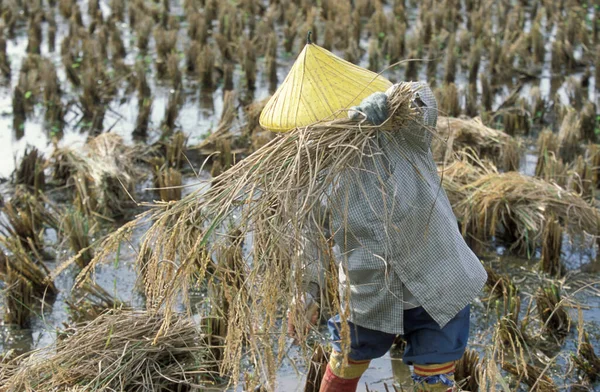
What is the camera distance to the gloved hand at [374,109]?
268 centimetres

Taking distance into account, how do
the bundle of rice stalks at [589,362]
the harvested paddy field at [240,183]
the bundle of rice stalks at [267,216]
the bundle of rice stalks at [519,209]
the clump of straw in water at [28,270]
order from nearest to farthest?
the bundle of rice stalks at [267,216] < the harvested paddy field at [240,183] < the bundle of rice stalks at [589,362] < the clump of straw in water at [28,270] < the bundle of rice stalks at [519,209]

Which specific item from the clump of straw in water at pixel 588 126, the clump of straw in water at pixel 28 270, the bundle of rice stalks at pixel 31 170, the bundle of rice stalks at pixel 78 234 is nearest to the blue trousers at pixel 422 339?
the clump of straw in water at pixel 28 270

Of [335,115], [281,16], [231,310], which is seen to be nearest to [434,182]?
[335,115]

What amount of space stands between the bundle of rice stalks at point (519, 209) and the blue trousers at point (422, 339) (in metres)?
1.86

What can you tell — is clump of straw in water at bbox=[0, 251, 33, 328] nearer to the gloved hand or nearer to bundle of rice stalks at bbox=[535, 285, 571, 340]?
the gloved hand

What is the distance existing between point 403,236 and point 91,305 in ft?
5.66

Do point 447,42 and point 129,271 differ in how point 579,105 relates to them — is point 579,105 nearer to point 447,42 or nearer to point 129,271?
point 447,42

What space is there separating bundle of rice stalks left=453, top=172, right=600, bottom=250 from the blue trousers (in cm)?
186

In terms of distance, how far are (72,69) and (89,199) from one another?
3.10 metres

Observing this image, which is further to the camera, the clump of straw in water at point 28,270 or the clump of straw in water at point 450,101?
the clump of straw in water at point 450,101

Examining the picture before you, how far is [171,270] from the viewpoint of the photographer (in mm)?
2773

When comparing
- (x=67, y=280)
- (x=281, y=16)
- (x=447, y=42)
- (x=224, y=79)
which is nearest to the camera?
(x=67, y=280)

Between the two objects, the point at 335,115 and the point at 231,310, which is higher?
the point at 335,115

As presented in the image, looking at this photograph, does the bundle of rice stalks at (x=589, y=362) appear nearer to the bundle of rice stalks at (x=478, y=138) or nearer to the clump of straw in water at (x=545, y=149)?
the clump of straw in water at (x=545, y=149)
